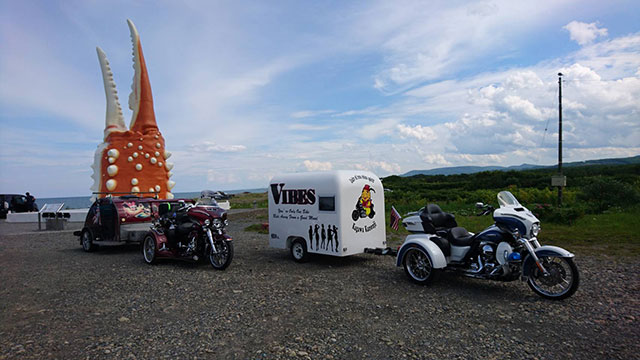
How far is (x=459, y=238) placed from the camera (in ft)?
25.3

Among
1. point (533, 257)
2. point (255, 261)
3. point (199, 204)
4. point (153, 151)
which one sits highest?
point (153, 151)

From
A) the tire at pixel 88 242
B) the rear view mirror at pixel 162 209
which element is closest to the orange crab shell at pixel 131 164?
the tire at pixel 88 242

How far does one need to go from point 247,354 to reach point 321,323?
1.33 meters

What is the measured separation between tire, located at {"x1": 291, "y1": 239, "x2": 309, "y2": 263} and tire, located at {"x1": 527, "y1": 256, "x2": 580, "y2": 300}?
17.3ft

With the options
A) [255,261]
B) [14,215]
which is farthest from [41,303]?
[14,215]

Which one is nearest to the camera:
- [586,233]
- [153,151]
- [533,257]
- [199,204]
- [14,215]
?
[533,257]

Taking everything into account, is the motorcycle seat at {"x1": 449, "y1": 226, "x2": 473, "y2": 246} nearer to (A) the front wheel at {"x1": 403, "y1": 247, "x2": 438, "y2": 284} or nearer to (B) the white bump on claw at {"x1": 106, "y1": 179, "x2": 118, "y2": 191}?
(A) the front wheel at {"x1": 403, "y1": 247, "x2": 438, "y2": 284}

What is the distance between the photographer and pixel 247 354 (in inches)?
186

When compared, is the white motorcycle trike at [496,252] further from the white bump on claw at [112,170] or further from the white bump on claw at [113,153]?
the white bump on claw at [113,153]

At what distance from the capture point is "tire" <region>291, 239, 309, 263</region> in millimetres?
10318

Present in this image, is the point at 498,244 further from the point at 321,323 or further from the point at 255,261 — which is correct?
the point at 255,261

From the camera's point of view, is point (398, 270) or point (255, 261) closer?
point (398, 270)

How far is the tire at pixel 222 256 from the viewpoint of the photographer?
9.40m

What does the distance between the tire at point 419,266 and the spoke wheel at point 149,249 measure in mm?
6383
